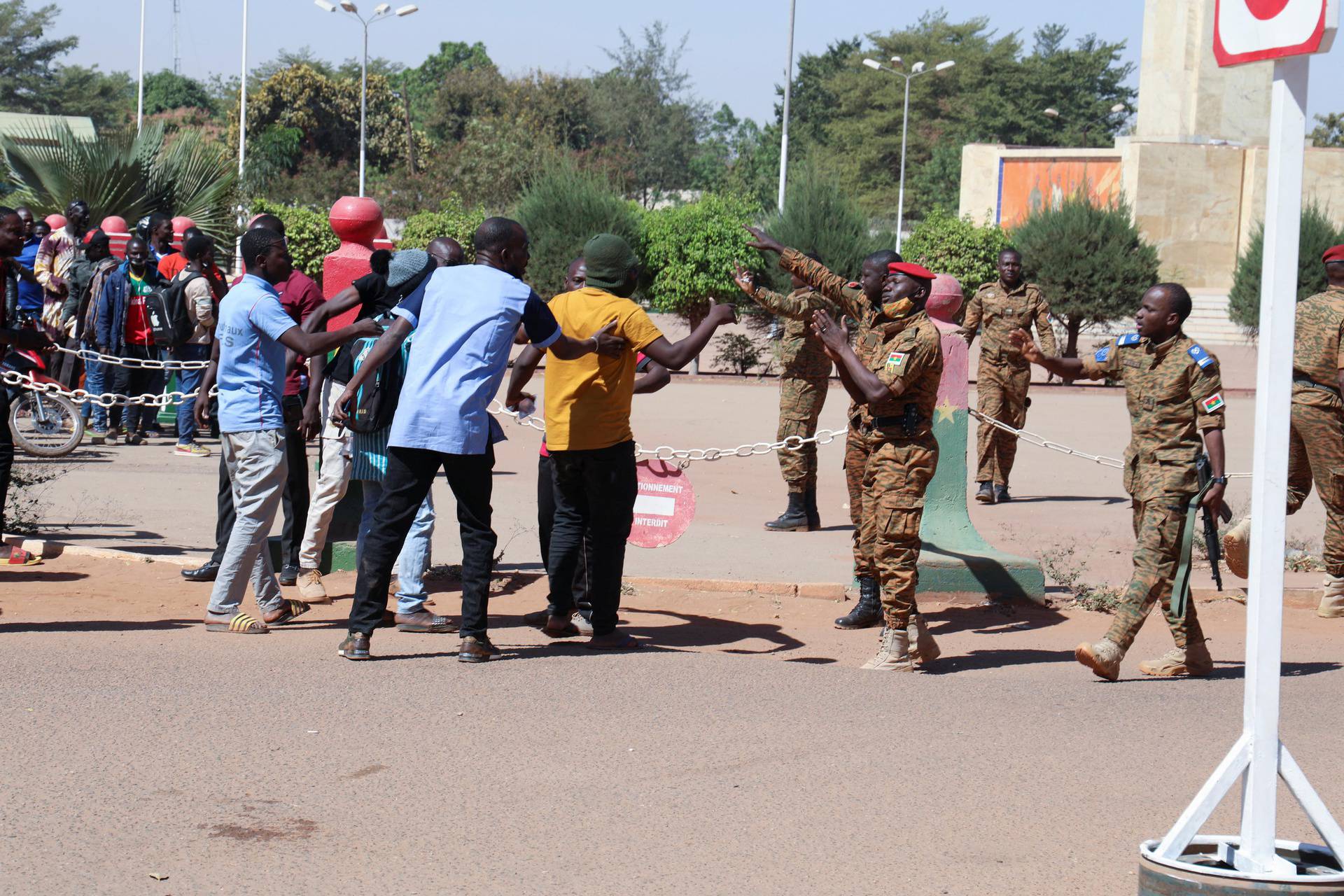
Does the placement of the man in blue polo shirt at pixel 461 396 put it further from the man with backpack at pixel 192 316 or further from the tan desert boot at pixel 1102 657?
the man with backpack at pixel 192 316

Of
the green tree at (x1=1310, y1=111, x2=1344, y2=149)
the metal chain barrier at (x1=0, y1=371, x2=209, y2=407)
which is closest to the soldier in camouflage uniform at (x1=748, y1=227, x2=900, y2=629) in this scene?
the metal chain barrier at (x1=0, y1=371, x2=209, y2=407)

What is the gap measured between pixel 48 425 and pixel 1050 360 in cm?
1002

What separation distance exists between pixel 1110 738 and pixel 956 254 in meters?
26.2

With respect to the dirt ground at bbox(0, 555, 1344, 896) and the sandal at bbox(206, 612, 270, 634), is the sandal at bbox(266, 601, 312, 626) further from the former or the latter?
the sandal at bbox(206, 612, 270, 634)

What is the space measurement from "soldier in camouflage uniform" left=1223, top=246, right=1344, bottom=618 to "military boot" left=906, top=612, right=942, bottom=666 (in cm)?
234

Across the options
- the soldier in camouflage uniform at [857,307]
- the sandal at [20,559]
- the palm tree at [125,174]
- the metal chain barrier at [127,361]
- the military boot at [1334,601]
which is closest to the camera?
the soldier in camouflage uniform at [857,307]

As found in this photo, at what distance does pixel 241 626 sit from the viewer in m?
6.62

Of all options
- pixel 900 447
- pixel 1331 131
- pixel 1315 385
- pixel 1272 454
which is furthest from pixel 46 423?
pixel 1331 131

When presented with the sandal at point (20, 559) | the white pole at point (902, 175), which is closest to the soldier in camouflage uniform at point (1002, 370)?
the sandal at point (20, 559)

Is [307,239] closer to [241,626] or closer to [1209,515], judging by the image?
[241,626]

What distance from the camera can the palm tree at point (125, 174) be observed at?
671 inches

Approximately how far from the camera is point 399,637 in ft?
21.8

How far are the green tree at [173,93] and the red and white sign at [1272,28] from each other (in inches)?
4140

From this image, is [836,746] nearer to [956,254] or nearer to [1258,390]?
[1258,390]
